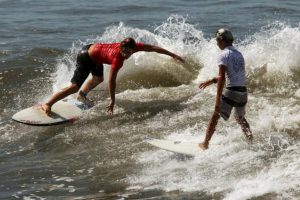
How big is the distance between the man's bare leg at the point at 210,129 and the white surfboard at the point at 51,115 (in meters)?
2.92

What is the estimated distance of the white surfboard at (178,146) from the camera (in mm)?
7871

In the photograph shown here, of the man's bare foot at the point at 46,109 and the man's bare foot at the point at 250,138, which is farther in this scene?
the man's bare foot at the point at 46,109

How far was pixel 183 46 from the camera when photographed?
14188 mm

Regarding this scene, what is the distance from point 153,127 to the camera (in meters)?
9.52

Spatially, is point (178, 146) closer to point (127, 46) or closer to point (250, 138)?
point (250, 138)

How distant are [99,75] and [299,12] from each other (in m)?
12.0

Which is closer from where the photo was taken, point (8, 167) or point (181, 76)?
point (8, 167)

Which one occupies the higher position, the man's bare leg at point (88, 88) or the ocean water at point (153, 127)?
the man's bare leg at point (88, 88)

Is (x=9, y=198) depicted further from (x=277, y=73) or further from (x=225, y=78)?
(x=277, y=73)

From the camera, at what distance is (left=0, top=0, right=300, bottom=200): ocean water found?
7074mm

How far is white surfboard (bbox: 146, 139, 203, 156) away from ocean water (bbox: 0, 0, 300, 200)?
0.33 ft

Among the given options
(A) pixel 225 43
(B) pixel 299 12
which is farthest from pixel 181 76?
(B) pixel 299 12

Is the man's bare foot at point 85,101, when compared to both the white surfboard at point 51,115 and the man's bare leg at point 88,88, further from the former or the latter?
the white surfboard at point 51,115

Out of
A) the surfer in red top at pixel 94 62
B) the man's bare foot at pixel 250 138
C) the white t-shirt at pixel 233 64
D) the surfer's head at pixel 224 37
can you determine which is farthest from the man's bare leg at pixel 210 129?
the surfer in red top at pixel 94 62
